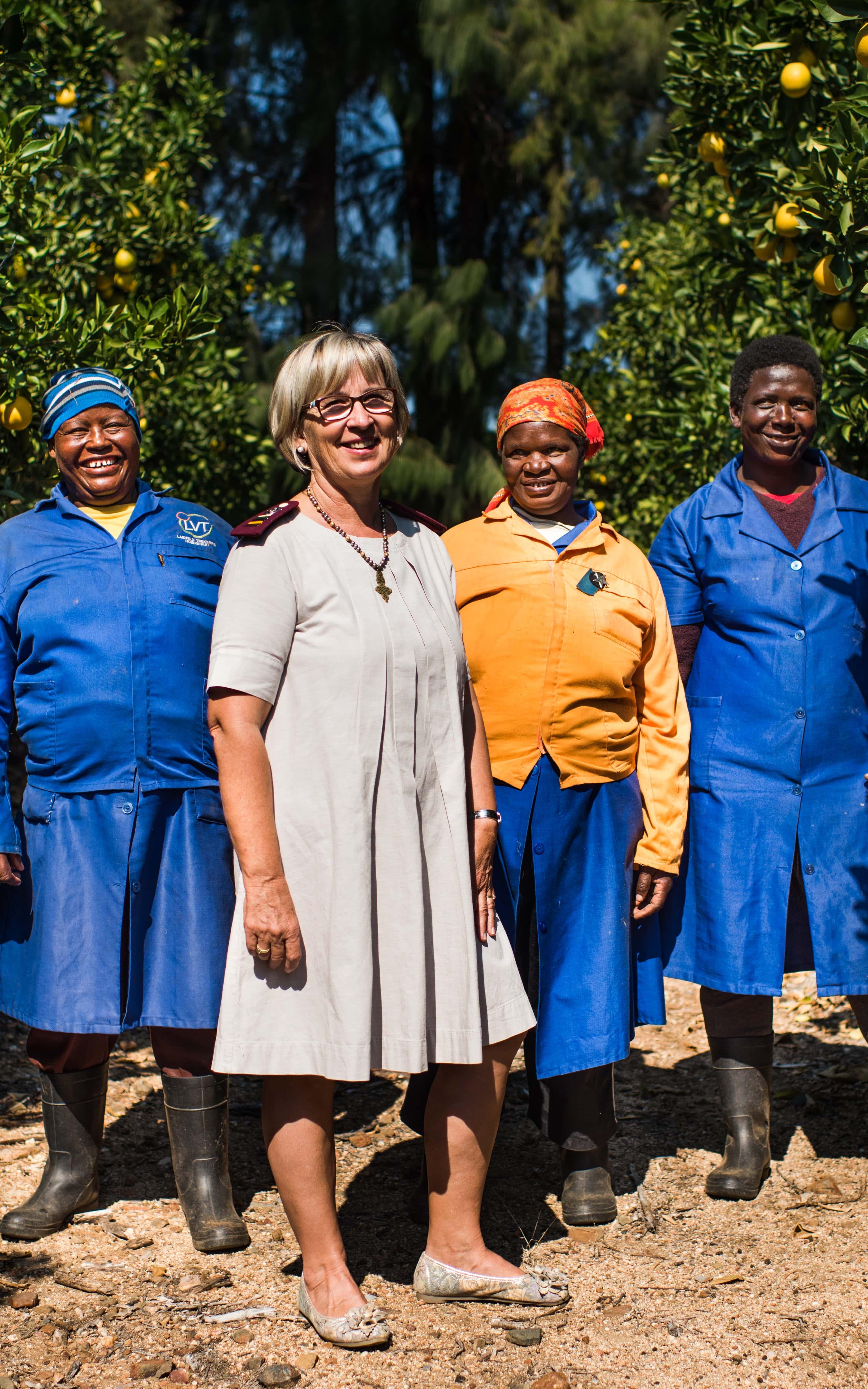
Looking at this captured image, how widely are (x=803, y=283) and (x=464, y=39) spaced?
6088 millimetres

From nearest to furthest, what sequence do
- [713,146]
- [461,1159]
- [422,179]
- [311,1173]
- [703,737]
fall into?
[311,1173] < [461,1159] < [703,737] < [713,146] < [422,179]

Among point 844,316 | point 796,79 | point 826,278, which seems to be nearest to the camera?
point 826,278

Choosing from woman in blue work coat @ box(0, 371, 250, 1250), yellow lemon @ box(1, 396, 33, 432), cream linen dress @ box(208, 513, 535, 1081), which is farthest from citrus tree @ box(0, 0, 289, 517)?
cream linen dress @ box(208, 513, 535, 1081)

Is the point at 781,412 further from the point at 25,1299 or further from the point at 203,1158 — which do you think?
the point at 25,1299

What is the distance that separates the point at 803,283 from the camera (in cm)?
423

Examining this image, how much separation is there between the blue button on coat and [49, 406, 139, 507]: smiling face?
10cm

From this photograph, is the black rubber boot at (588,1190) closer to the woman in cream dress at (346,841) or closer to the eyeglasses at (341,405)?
the woman in cream dress at (346,841)

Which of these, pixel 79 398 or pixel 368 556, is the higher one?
pixel 79 398

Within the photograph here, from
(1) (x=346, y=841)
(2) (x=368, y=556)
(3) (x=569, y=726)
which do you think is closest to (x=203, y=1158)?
(1) (x=346, y=841)

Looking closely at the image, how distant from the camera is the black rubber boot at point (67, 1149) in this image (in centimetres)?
310

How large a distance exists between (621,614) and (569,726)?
30 cm

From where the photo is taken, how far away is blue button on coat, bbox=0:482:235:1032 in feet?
9.55

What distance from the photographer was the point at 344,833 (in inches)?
97.9

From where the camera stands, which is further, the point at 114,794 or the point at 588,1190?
the point at 588,1190
